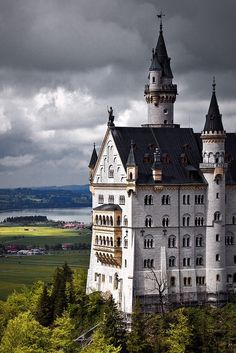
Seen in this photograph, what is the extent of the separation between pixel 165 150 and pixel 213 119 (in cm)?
706

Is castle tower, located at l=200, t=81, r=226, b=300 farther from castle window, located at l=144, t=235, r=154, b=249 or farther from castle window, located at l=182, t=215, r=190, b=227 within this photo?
castle window, located at l=144, t=235, r=154, b=249

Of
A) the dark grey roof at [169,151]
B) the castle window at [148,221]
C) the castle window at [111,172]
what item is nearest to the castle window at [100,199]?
the castle window at [111,172]

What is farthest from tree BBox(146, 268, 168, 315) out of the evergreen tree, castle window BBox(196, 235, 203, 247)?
the evergreen tree

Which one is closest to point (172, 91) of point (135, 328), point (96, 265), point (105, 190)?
point (105, 190)

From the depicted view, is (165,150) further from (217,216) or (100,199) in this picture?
(100,199)

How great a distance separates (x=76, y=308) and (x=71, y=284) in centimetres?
591

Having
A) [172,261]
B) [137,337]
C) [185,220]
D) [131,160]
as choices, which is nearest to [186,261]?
[172,261]

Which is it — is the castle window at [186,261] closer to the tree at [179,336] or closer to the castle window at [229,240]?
the castle window at [229,240]

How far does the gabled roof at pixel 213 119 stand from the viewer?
120438 millimetres

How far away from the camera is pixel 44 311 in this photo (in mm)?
124062

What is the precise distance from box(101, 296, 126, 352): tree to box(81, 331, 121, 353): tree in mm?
698

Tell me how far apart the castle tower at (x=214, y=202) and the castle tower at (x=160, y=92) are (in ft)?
33.8

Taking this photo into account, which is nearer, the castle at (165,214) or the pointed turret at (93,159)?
the castle at (165,214)

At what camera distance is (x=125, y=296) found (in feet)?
388
